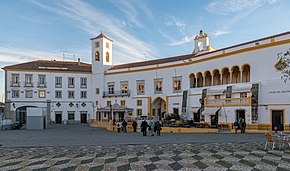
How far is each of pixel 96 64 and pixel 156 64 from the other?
11.7m

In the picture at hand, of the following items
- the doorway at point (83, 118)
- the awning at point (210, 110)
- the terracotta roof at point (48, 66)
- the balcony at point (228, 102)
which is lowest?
the doorway at point (83, 118)

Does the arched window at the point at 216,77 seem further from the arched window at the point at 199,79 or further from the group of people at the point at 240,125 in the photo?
the group of people at the point at 240,125

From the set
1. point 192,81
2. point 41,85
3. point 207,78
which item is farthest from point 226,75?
point 41,85

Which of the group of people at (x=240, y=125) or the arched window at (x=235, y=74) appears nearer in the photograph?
the group of people at (x=240, y=125)

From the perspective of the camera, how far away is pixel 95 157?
31.2ft

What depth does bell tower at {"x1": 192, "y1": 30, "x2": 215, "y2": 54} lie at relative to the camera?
36456 millimetres

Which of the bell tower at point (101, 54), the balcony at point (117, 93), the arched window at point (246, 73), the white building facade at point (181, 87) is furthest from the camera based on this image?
the bell tower at point (101, 54)

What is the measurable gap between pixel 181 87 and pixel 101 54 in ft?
51.6

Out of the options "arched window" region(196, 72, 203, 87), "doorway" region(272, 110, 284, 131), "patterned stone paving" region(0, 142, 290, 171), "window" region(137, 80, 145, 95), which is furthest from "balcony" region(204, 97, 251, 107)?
"patterned stone paving" region(0, 142, 290, 171)

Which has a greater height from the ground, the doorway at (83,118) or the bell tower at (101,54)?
the bell tower at (101,54)

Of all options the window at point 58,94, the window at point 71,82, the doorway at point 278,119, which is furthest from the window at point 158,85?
the window at point 58,94

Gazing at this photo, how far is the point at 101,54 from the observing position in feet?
135

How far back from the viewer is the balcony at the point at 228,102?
75.4ft

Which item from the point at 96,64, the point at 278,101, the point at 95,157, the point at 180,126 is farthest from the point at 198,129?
the point at 96,64
